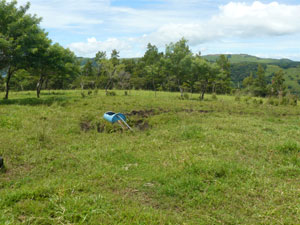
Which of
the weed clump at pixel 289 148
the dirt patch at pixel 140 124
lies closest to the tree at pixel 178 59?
the dirt patch at pixel 140 124

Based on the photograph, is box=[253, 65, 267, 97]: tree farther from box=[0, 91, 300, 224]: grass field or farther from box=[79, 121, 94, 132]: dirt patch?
box=[79, 121, 94, 132]: dirt patch

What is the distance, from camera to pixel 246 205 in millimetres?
4914

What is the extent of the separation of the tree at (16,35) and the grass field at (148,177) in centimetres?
930

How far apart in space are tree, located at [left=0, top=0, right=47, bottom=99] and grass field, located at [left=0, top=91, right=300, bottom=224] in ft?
30.5

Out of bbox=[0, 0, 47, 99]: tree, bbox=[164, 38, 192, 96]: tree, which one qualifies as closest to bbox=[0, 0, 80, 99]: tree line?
bbox=[0, 0, 47, 99]: tree

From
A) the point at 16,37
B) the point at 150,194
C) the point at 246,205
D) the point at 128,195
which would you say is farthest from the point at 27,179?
the point at 16,37

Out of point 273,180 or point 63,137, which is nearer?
point 273,180

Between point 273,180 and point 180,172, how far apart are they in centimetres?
228

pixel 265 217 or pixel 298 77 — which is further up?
pixel 298 77

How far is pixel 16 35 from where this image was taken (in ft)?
60.2

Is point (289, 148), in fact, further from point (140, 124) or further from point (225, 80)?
point (225, 80)

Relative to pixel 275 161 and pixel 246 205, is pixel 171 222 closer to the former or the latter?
pixel 246 205

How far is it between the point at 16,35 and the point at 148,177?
57.3 ft

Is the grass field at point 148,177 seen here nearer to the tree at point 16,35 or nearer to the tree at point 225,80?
the tree at point 16,35
